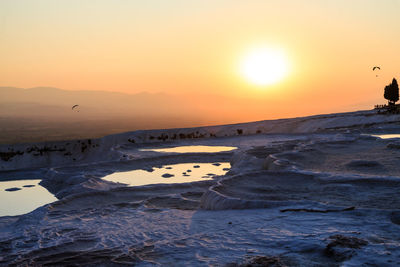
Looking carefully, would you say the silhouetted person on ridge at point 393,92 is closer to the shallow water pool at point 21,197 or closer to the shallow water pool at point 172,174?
the shallow water pool at point 172,174

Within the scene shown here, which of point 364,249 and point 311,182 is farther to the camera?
point 311,182

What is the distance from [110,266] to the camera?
515 cm

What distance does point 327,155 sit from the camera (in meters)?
13.2

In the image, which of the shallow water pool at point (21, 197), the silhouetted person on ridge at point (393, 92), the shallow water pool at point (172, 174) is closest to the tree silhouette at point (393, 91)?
the silhouetted person on ridge at point (393, 92)

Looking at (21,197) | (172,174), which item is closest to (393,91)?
(172,174)

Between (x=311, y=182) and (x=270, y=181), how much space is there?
92 cm

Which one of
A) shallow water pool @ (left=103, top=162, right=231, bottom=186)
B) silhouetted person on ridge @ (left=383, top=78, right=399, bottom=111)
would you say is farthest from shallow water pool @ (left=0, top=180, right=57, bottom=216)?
silhouetted person on ridge @ (left=383, top=78, right=399, bottom=111)

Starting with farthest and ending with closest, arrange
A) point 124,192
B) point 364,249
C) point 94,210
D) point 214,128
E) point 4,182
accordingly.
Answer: point 214,128 → point 4,182 → point 124,192 → point 94,210 → point 364,249

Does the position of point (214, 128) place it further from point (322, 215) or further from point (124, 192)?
point (322, 215)

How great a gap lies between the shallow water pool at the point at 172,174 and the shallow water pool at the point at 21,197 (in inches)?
86.5

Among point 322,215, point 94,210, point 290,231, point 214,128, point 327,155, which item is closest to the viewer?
point 290,231

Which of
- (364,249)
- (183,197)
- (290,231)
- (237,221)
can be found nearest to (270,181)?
(183,197)

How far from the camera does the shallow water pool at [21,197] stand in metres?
10.7

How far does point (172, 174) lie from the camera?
1434cm
